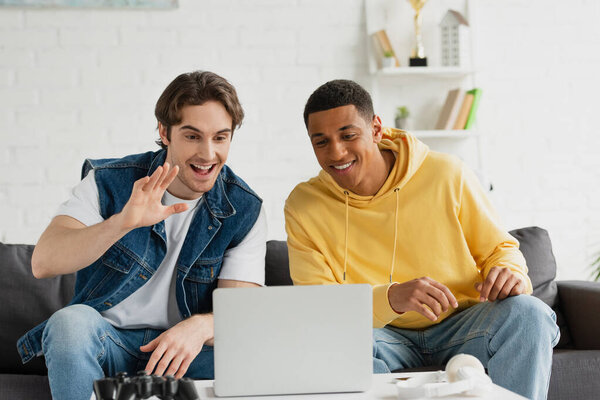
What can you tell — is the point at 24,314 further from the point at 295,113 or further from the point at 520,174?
the point at 520,174

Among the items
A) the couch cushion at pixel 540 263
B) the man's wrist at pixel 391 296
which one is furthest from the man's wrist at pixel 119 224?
the couch cushion at pixel 540 263

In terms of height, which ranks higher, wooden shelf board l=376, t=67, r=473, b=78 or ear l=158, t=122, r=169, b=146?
wooden shelf board l=376, t=67, r=473, b=78

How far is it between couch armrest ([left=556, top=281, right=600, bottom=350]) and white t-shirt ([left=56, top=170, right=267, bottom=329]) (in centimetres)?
113

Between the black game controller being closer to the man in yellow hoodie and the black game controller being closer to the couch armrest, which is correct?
the man in yellow hoodie

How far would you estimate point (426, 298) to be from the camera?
A: 5.49 ft

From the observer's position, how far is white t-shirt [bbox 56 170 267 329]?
1922 mm

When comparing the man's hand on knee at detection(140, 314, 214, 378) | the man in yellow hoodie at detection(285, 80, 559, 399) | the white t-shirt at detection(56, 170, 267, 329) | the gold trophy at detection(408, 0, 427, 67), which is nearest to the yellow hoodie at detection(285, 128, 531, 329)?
the man in yellow hoodie at detection(285, 80, 559, 399)

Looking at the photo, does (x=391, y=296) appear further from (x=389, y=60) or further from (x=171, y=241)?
(x=389, y=60)

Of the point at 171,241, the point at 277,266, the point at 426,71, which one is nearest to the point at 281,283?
the point at 277,266

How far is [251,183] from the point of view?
3.24 m

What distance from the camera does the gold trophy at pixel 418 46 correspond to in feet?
10.6

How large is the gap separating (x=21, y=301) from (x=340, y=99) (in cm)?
123

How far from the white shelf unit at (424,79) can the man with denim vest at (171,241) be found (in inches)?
57.1

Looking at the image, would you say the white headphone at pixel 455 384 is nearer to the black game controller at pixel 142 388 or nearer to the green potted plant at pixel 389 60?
the black game controller at pixel 142 388
